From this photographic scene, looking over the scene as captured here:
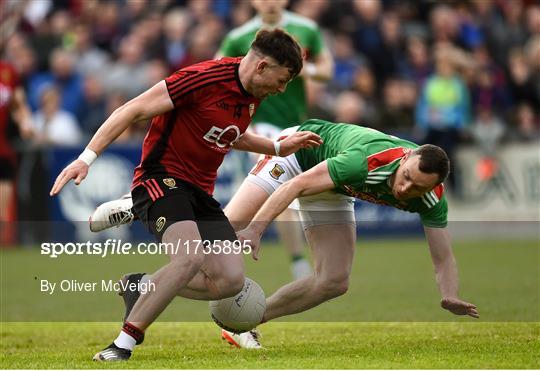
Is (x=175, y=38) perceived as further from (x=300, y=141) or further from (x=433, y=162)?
(x=433, y=162)

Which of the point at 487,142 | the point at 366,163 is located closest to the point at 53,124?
the point at 487,142

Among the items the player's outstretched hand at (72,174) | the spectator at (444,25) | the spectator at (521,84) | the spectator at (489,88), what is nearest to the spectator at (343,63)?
the spectator at (444,25)

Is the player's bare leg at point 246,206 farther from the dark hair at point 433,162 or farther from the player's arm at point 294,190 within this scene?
the dark hair at point 433,162

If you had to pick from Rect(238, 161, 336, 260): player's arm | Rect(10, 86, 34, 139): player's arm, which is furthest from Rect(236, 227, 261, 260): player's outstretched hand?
Rect(10, 86, 34, 139): player's arm

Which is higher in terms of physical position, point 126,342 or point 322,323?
point 126,342

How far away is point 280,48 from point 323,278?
6.14 feet

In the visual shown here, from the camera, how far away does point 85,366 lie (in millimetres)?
7266

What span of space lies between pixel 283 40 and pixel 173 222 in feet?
4.72

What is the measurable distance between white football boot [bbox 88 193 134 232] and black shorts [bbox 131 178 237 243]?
487 mm

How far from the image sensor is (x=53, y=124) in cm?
1859

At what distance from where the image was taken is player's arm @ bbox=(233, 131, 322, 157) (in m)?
8.39

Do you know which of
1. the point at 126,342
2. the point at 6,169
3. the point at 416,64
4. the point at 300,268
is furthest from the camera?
the point at 416,64

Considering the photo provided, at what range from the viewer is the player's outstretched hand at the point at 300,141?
8375 mm

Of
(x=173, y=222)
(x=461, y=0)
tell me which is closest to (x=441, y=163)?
(x=173, y=222)
